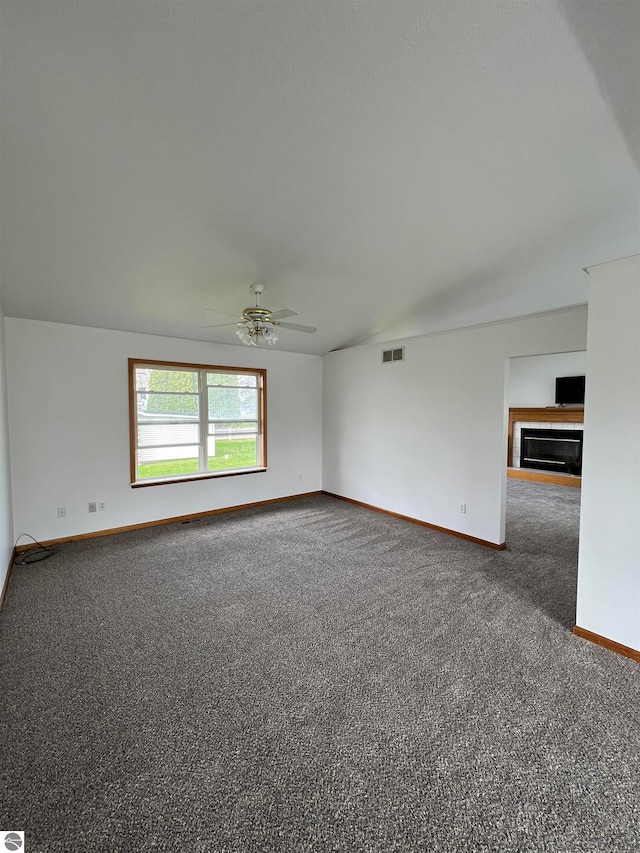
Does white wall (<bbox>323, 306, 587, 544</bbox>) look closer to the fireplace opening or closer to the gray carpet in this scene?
the gray carpet

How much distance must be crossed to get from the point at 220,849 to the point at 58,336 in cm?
458

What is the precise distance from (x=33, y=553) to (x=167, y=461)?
1718 mm

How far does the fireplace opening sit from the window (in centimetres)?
612

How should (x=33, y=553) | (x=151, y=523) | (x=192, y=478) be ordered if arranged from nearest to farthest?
(x=33, y=553) < (x=151, y=523) < (x=192, y=478)

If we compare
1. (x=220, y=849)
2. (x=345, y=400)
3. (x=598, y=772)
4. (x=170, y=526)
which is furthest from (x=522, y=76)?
(x=170, y=526)

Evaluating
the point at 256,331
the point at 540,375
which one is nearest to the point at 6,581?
the point at 256,331

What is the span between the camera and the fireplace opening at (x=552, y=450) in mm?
7477

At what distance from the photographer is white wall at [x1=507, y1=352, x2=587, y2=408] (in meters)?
7.54

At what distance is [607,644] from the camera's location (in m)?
2.33

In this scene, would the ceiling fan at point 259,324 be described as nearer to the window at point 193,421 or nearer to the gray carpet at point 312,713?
the window at point 193,421

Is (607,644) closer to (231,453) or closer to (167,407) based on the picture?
(231,453)

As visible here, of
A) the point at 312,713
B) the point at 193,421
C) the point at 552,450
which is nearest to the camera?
the point at 312,713

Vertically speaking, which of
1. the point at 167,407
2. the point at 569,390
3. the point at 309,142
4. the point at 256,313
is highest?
the point at 309,142

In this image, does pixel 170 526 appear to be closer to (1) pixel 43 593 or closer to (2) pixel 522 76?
(1) pixel 43 593
